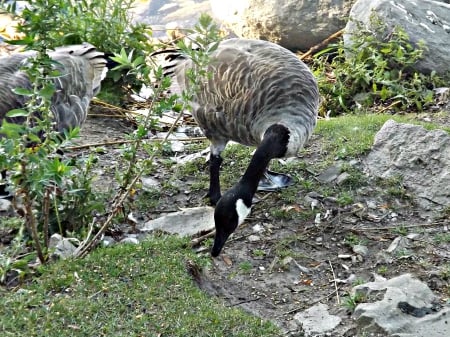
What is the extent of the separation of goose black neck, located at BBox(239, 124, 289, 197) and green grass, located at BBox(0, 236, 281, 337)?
0.88 metres

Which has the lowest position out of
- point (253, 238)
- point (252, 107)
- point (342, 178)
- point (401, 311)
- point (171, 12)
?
point (171, 12)

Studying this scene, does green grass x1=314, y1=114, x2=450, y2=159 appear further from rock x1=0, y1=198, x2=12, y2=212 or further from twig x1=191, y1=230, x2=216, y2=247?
rock x1=0, y1=198, x2=12, y2=212

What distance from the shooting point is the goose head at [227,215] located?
548cm

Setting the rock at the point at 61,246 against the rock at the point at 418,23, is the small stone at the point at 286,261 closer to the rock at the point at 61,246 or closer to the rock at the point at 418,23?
the rock at the point at 61,246

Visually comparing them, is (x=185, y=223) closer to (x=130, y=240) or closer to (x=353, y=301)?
(x=130, y=240)

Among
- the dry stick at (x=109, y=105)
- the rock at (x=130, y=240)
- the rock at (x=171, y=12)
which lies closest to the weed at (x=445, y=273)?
the rock at (x=130, y=240)

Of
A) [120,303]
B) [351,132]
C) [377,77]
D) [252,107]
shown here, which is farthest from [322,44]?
[120,303]

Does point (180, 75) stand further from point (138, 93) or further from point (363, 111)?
point (363, 111)

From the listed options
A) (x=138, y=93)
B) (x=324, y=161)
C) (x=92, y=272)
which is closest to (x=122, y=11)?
(x=138, y=93)

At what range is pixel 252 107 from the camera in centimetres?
633

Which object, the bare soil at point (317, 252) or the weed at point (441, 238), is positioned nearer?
the bare soil at point (317, 252)

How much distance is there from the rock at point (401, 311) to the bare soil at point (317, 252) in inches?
5.6

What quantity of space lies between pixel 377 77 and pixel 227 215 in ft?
15.5

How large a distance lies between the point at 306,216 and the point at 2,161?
9.61 ft
